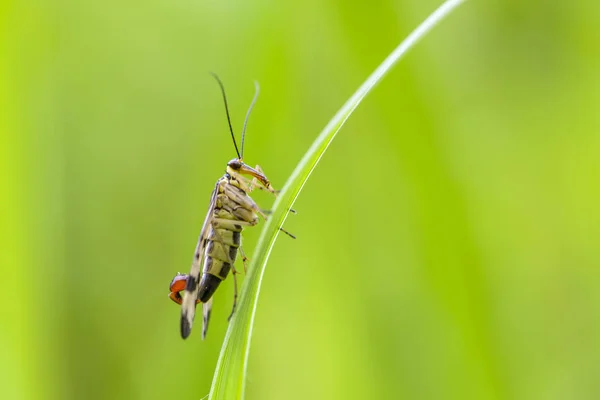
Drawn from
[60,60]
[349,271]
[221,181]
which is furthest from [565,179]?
[60,60]

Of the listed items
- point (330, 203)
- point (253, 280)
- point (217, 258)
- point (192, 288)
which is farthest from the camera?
point (330, 203)

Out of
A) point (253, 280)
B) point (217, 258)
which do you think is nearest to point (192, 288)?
point (217, 258)

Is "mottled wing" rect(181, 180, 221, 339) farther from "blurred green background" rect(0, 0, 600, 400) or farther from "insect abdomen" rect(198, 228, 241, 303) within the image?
"blurred green background" rect(0, 0, 600, 400)

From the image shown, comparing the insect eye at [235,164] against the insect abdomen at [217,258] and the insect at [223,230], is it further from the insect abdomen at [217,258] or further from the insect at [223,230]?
the insect abdomen at [217,258]

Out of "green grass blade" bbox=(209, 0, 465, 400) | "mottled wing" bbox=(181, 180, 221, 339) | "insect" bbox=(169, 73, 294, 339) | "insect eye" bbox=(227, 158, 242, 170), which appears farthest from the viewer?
"insect eye" bbox=(227, 158, 242, 170)

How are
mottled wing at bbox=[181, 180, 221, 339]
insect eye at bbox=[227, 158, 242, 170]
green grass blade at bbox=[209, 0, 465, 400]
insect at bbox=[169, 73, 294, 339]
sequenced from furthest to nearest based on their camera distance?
insect eye at bbox=[227, 158, 242, 170], insect at bbox=[169, 73, 294, 339], mottled wing at bbox=[181, 180, 221, 339], green grass blade at bbox=[209, 0, 465, 400]

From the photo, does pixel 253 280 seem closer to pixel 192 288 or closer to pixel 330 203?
pixel 192 288

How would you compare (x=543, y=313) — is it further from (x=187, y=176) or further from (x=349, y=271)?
(x=187, y=176)

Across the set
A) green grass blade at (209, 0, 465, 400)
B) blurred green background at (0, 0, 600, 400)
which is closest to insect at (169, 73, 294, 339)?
blurred green background at (0, 0, 600, 400)
